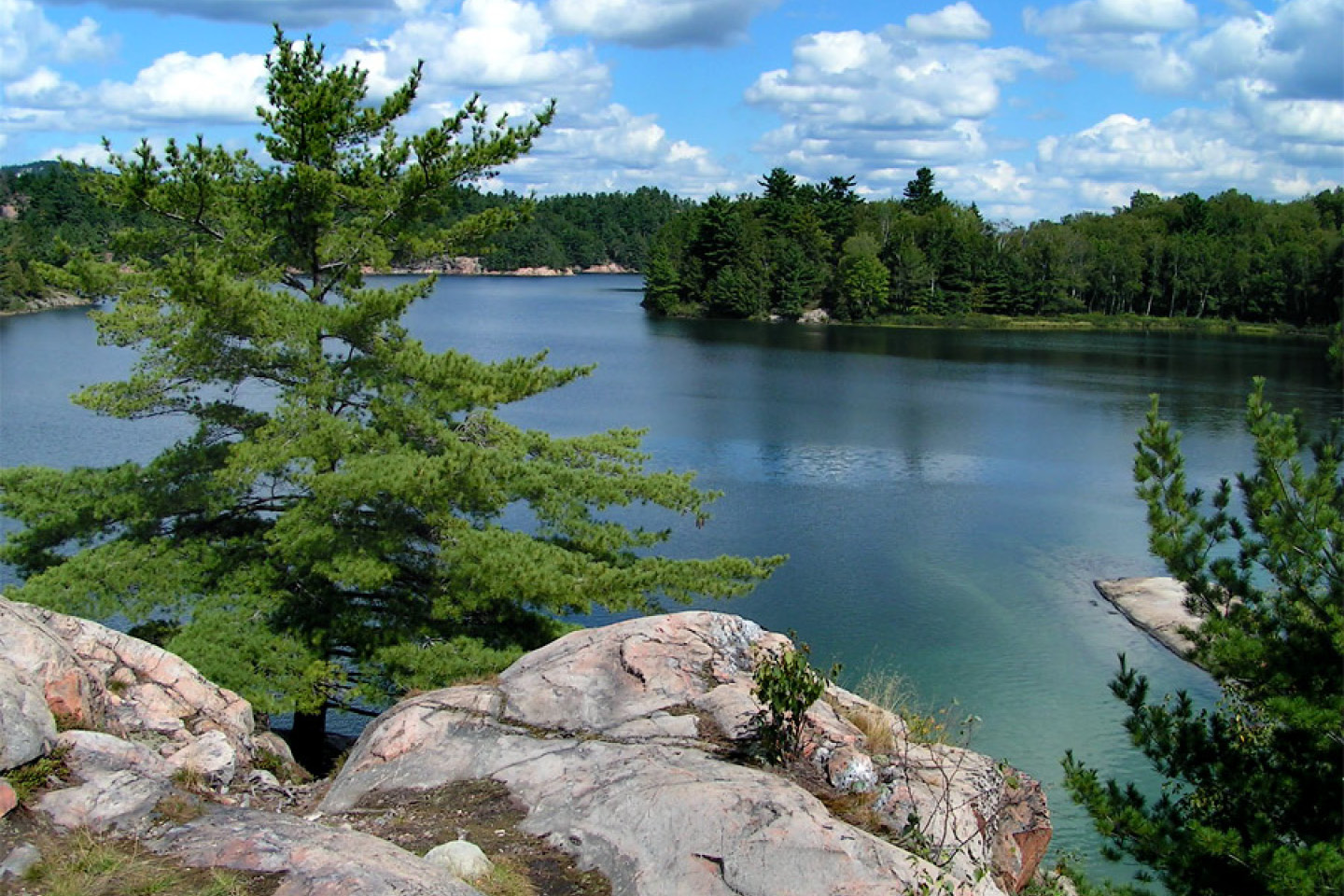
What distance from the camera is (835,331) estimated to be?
82188mm

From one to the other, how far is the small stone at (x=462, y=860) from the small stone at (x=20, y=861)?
192 centimetres

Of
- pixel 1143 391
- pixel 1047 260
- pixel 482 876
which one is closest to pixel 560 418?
pixel 1143 391

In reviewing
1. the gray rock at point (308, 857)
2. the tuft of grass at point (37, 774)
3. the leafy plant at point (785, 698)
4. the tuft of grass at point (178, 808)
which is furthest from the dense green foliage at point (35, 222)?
the leafy plant at point (785, 698)

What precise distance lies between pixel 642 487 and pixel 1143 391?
43.2 meters

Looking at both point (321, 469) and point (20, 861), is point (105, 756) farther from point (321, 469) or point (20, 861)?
point (321, 469)

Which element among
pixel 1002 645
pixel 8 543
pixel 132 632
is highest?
pixel 8 543

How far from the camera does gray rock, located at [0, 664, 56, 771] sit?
649 cm

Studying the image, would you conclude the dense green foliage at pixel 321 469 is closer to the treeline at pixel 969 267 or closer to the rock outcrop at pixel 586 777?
the rock outcrop at pixel 586 777

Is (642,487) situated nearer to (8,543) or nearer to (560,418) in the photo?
(8,543)

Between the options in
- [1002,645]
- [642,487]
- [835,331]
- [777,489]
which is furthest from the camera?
[835,331]

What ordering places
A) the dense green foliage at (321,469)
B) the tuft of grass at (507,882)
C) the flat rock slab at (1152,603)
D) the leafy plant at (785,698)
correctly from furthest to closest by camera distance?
the flat rock slab at (1152,603) → the dense green foliage at (321,469) → the leafy plant at (785,698) → the tuft of grass at (507,882)

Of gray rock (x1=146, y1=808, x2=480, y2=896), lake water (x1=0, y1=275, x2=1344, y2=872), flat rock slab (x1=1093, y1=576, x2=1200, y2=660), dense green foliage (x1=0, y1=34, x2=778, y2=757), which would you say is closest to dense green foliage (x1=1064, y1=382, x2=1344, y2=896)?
lake water (x1=0, y1=275, x2=1344, y2=872)

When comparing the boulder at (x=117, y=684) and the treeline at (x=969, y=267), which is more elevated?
the treeline at (x=969, y=267)

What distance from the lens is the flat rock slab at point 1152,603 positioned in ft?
71.6
